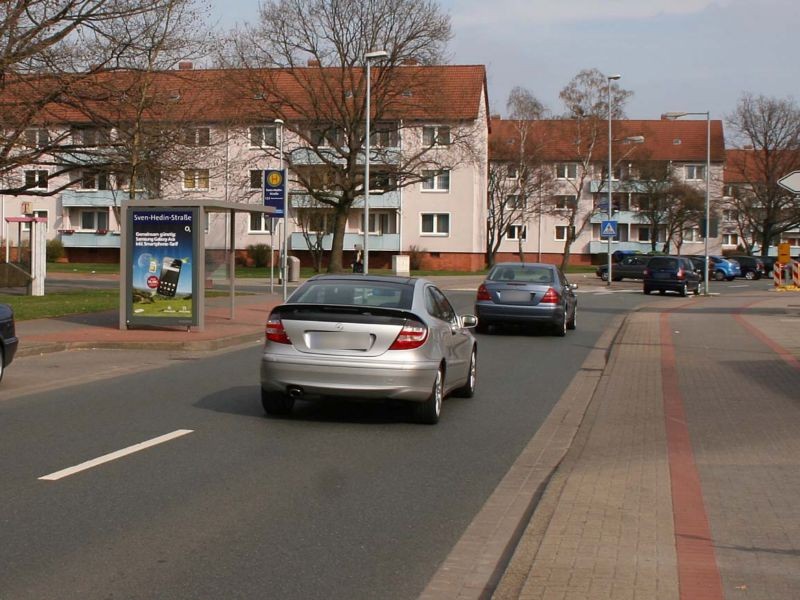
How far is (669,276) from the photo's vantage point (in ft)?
138

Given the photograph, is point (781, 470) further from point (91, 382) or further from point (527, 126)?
point (527, 126)

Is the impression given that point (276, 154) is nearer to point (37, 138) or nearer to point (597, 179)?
point (37, 138)

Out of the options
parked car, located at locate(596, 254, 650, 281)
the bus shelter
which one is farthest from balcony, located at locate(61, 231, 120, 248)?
the bus shelter

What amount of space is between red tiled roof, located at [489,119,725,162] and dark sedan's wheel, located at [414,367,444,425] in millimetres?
60961

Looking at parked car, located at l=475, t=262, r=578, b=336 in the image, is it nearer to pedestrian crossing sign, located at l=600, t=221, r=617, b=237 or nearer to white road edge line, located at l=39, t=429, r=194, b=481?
white road edge line, located at l=39, t=429, r=194, b=481

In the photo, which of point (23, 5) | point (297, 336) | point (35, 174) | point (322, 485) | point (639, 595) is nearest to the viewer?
point (639, 595)

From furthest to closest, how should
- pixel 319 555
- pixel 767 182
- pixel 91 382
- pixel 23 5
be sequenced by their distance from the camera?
pixel 767 182
pixel 23 5
pixel 91 382
pixel 319 555

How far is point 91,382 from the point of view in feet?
44.2

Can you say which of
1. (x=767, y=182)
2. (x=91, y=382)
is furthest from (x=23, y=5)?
(x=767, y=182)

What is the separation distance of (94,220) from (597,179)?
126 ft

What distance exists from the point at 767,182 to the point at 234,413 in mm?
74517

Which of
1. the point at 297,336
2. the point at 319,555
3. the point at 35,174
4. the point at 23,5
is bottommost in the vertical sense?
the point at 319,555

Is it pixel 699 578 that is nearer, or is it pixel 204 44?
pixel 699 578

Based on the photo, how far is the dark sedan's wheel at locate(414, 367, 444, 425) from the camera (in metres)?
10.2
